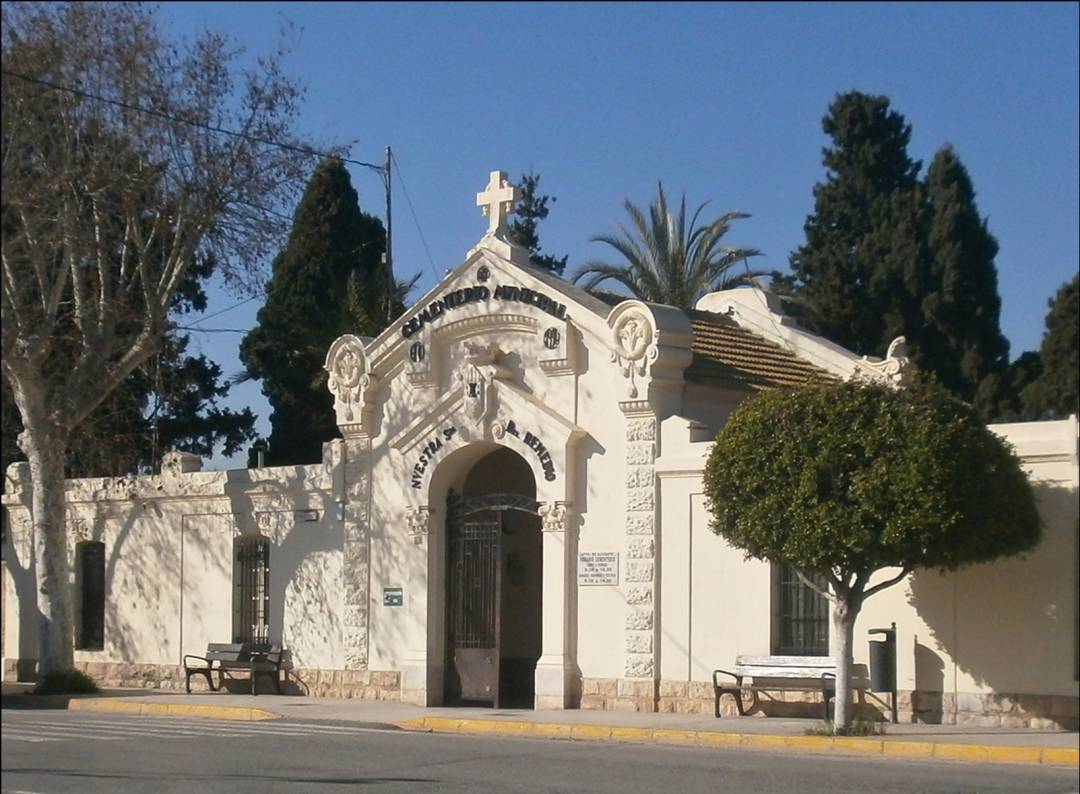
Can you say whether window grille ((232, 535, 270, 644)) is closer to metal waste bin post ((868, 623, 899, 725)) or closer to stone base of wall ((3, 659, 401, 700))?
stone base of wall ((3, 659, 401, 700))

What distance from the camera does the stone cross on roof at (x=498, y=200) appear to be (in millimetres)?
25719

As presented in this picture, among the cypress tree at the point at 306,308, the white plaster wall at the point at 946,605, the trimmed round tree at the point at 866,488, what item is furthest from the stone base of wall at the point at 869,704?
the cypress tree at the point at 306,308

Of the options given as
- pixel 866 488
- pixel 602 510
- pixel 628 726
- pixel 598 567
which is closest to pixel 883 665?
pixel 866 488

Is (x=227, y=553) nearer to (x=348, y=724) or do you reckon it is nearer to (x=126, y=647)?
(x=126, y=647)

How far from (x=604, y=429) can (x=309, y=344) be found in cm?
1662

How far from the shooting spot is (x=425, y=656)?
25688mm

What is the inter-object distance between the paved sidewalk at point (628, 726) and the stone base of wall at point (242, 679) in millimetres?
293

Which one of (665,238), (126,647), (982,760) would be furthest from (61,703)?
(665,238)

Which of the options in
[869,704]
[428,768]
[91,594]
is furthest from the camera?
[91,594]

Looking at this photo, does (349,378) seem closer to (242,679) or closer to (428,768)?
(242,679)

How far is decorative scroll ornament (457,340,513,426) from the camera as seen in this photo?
82.4 ft

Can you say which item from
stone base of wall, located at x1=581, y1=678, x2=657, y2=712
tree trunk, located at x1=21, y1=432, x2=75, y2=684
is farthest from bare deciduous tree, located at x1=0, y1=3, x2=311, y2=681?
stone base of wall, located at x1=581, y1=678, x2=657, y2=712

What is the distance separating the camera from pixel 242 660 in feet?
91.7

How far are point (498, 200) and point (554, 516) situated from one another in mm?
5021
